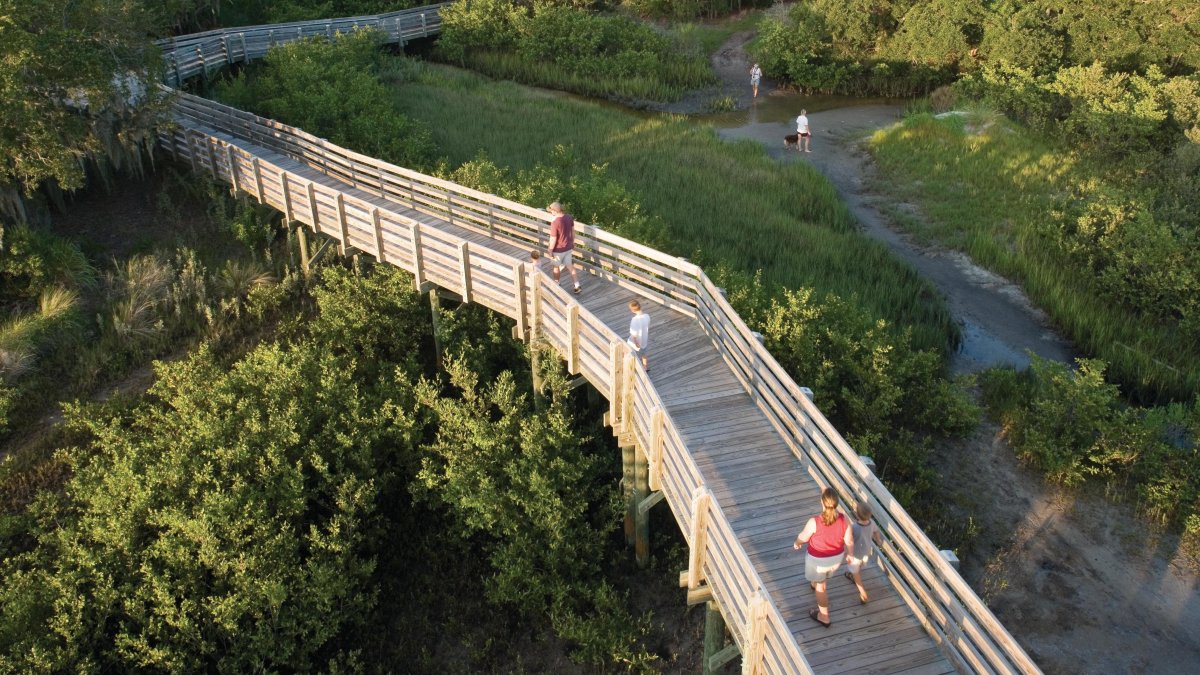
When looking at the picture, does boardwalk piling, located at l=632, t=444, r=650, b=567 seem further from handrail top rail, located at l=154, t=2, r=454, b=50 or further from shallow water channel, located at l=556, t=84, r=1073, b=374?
handrail top rail, located at l=154, t=2, r=454, b=50

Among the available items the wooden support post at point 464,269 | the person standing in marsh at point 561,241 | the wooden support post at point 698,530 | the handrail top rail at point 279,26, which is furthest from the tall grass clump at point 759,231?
the wooden support post at point 698,530

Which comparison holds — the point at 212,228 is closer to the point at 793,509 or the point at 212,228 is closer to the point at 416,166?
the point at 416,166

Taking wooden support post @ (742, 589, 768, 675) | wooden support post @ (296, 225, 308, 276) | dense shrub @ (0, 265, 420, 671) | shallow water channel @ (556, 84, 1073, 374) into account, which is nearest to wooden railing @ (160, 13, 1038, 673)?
wooden support post @ (742, 589, 768, 675)

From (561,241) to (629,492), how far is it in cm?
410

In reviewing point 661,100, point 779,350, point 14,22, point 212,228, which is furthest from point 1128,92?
point 14,22

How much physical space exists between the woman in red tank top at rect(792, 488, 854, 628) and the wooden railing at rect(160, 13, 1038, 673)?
1.76 ft

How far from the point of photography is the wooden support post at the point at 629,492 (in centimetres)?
1306

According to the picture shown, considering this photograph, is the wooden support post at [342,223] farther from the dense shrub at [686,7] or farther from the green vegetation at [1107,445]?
the dense shrub at [686,7]

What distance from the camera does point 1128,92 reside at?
Answer: 27453 mm

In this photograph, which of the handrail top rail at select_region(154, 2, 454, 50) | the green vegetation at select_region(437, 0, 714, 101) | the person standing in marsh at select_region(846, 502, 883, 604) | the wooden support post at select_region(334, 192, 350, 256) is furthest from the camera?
the green vegetation at select_region(437, 0, 714, 101)

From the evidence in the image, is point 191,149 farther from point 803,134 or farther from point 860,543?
point 860,543

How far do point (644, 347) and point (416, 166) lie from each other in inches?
517

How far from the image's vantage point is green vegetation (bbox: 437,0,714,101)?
37.9 m

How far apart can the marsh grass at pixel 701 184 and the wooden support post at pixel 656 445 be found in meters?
7.59
